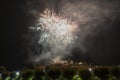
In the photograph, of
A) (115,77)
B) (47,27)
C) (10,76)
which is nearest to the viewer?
(115,77)

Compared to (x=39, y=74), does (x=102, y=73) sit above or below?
below

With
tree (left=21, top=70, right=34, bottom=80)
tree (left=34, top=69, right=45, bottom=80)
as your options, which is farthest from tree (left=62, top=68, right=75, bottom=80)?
tree (left=21, top=70, right=34, bottom=80)

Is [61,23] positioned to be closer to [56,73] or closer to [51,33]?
[51,33]

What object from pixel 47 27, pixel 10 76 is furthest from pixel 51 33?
pixel 10 76

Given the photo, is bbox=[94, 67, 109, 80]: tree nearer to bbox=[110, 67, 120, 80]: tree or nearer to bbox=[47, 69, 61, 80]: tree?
bbox=[110, 67, 120, 80]: tree

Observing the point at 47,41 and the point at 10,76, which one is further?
the point at 47,41

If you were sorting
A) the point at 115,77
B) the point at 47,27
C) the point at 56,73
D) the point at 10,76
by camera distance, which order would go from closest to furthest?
the point at 115,77 < the point at 56,73 < the point at 10,76 < the point at 47,27

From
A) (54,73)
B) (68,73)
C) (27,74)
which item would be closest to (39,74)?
(27,74)

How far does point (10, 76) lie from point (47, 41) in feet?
74.7

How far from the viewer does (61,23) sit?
60.7m

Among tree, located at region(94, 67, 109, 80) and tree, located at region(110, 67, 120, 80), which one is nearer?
tree, located at region(110, 67, 120, 80)

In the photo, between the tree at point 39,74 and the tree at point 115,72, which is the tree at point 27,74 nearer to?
the tree at point 39,74

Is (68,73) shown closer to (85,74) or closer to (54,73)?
(54,73)

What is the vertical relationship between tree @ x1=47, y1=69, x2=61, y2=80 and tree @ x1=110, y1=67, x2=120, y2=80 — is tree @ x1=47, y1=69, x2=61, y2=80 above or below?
above
